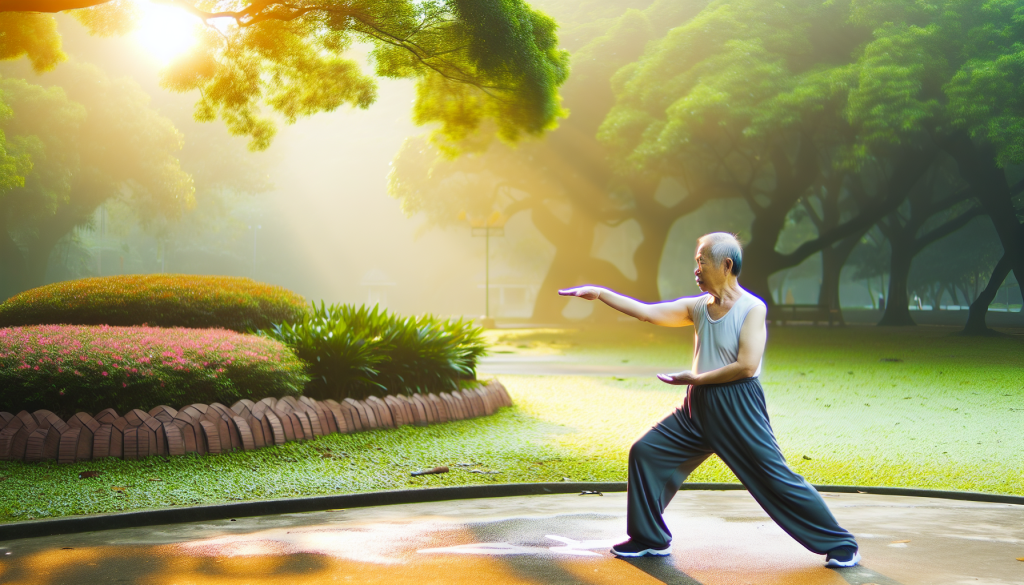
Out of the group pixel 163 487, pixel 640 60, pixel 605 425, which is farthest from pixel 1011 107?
pixel 163 487

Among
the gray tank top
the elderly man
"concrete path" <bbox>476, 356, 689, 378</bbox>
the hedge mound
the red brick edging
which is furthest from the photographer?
"concrete path" <bbox>476, 356, 689, 378</bbox>

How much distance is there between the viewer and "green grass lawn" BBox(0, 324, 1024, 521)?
6.66 m

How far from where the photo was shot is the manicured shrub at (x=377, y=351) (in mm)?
9516

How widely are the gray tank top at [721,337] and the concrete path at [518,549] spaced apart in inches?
42.7

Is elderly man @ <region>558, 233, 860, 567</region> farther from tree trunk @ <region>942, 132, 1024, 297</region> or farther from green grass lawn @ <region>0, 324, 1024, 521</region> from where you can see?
tree trunk @ <region>942, 132, 1024, 297</region>

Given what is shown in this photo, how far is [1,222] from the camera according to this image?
120 ft

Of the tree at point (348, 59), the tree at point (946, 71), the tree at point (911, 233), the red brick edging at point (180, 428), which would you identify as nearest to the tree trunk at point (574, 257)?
the tree at point (911, 233)

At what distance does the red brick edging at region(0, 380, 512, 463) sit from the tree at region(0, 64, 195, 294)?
29405 mm

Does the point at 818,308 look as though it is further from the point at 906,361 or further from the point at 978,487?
the point at 978,487

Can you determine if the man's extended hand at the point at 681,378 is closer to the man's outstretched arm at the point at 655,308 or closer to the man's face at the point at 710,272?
the man's outstretched arm at the point at 655,308

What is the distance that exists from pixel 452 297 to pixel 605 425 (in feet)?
220

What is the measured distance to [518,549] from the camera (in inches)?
201

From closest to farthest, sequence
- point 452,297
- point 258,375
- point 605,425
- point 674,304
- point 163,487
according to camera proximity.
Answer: point 674,304
point 163,487
point 258,375
point 605,425
point 452,297

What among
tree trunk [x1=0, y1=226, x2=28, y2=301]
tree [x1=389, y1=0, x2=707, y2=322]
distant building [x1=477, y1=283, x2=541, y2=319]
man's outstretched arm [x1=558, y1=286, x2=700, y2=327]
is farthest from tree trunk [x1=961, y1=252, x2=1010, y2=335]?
distant building [x1=477, y1=283, x2=541, y2=319]
